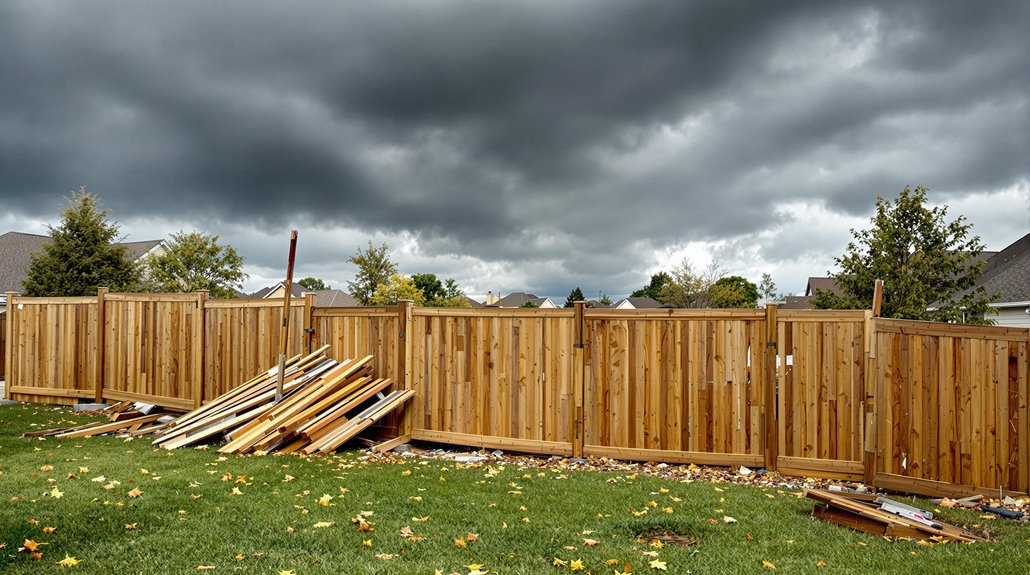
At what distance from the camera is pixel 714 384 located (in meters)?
7.88

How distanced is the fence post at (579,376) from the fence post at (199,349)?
700 cm

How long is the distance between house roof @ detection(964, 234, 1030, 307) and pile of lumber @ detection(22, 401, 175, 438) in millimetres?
20371

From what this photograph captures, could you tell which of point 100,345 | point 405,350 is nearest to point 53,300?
A: point 100,345

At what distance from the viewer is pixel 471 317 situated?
28.8 ft

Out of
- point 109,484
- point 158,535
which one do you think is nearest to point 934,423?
point 158,535

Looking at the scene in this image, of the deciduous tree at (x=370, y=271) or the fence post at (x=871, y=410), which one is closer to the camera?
the fence post at (x=871, y=410)

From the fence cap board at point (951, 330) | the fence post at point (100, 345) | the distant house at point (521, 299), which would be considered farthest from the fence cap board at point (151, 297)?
the distant house at point (521, 299)

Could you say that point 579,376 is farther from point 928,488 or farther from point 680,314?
point 928,488

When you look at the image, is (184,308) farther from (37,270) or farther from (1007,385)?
(37,270)

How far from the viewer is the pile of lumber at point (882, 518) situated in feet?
16.2

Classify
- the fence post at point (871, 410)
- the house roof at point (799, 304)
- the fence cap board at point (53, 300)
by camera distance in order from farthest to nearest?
the house roof at point (799, 304) → the fence cap board at point (53, 300) → the fence post at point (871, 410)

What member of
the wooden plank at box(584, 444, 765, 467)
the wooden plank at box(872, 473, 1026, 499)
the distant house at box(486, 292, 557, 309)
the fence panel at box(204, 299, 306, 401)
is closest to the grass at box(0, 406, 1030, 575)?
the wooden plank at box(872, 473, 1026, 499)

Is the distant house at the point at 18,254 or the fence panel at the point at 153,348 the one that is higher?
the distant house at the point at 18,254

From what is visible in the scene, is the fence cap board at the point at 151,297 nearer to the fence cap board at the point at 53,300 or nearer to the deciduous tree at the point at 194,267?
the fence cap board at the point at 53,300
